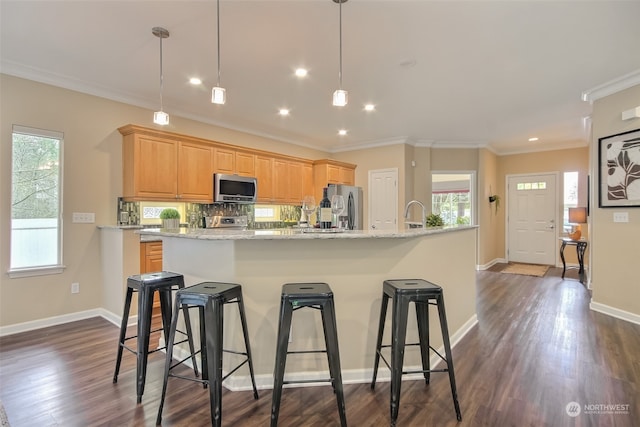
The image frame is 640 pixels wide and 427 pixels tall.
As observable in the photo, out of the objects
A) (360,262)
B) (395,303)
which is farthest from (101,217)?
(395,303)

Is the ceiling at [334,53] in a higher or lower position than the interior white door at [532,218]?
higher

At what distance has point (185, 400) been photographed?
210cm

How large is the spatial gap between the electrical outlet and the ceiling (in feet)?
4.61

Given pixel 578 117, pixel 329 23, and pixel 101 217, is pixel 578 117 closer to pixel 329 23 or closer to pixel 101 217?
pixel 329 23

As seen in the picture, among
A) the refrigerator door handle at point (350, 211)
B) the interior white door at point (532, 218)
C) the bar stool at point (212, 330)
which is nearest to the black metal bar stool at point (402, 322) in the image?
the bar stool at point (212, 330)

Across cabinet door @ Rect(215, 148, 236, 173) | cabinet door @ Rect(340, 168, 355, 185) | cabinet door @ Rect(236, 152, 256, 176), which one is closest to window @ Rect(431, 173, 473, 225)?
cabinet door @ Rect(340, 168, 355, 185)

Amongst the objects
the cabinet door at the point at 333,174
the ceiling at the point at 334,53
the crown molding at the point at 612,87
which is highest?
the ceiling at the point at 334,53

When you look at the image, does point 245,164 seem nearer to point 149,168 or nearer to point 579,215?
point 149,168

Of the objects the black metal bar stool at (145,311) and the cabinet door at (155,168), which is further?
the cabinet door at (155,168)

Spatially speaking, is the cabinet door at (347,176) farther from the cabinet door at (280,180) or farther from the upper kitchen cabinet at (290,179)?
the cabinet door at (280,180)

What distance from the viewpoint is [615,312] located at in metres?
3.72

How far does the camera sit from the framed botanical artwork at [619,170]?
11.7 feet

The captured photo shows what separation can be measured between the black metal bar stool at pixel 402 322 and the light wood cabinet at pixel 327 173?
14.1 feet

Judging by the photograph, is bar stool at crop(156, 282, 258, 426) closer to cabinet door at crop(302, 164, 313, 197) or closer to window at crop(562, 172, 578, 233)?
cabinet door at crop(302, 164, 313, 197)
